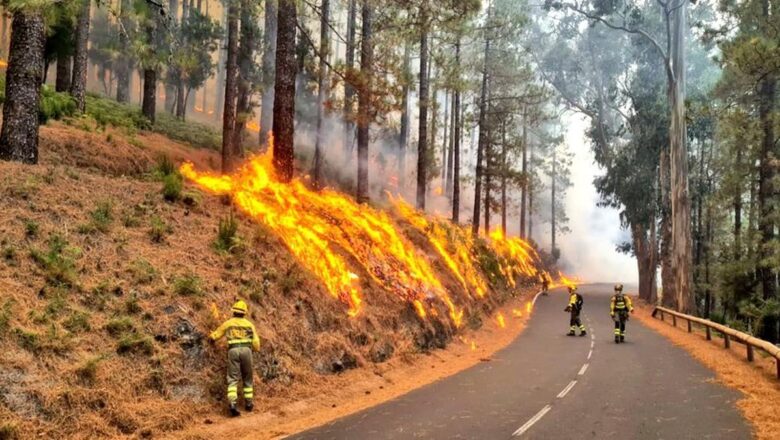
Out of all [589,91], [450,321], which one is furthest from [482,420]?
[589,91]

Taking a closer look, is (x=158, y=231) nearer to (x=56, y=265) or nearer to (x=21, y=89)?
(x=56, y=265)

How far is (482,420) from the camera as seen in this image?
9.12 metres

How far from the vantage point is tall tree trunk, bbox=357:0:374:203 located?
1848 centimetres

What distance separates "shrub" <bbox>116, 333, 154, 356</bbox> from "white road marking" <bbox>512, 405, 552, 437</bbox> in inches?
232

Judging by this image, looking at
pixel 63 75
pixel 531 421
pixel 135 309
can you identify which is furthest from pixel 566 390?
pixel 63 75

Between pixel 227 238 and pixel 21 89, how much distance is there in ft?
18.2

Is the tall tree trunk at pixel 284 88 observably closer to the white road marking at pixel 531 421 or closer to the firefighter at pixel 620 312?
the white road marking at pixel 531 421

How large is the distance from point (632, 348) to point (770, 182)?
1176 centimetres

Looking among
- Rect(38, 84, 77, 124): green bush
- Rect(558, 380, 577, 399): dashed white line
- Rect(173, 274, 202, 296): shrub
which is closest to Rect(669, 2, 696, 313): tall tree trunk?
Rect(558, 380, 577, 399): dashed white line

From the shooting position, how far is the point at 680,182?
25.6 metres

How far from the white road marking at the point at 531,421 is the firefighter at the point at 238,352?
4439mm

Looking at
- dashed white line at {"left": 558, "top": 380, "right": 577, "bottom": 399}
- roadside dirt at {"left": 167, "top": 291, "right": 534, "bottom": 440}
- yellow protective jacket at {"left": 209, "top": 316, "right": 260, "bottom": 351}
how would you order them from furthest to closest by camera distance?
dashed white line at {"left": 558, "top": 380, "right": 577, "bottom": 399} → yellow protective jacket at {"left": 209, "top": 316, "right": 260, "bottom": 351} → roadside dirt at {"left": 167, "top": 291, "right": 534, "bottom": 440}

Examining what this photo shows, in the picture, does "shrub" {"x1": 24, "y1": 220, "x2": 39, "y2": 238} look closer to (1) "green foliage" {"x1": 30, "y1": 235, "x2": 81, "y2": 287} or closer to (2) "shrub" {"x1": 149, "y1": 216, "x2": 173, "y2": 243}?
(1) "green foliage" {"x1": 30, "y1": 235, "x2": 81, "y2": 287}

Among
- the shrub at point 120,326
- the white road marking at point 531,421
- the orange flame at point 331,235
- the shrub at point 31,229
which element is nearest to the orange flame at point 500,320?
the orange flame at point 331,235
